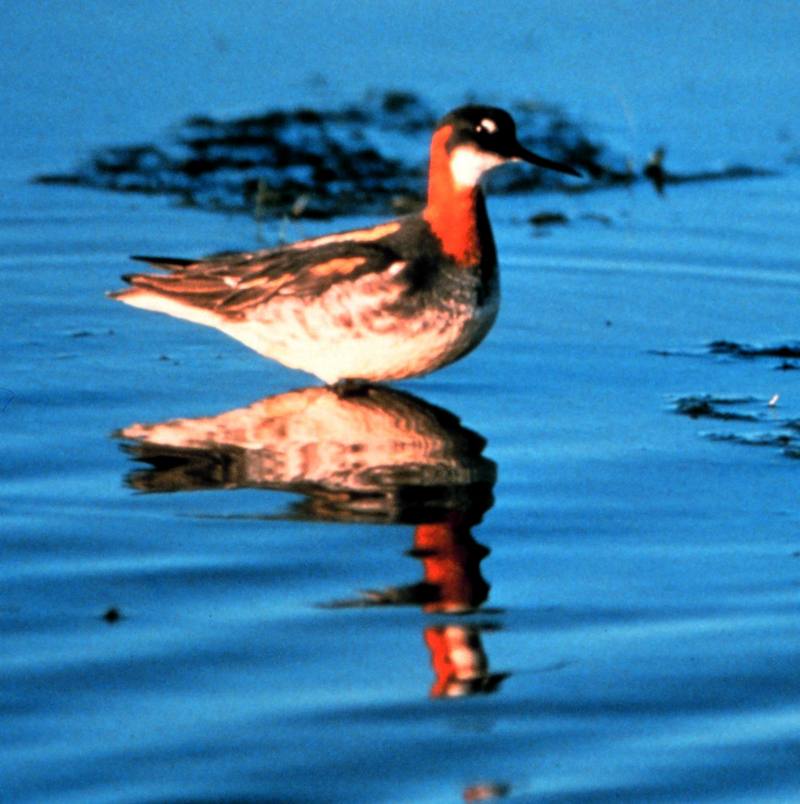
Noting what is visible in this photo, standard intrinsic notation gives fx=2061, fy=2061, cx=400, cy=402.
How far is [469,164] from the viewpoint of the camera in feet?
29.5

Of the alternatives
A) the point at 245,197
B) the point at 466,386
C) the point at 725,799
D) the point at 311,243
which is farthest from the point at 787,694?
the point at 245,197

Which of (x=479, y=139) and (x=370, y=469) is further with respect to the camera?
(x=479, y=139)

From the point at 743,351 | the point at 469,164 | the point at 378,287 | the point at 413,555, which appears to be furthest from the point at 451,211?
the point at 413,555

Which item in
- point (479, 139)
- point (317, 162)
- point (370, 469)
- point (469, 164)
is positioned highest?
point (317, 162)

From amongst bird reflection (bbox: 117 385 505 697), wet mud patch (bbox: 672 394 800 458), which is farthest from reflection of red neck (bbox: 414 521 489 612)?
wet mud patch (bbox: 672 394 800 458)

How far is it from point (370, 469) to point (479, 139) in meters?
2.27

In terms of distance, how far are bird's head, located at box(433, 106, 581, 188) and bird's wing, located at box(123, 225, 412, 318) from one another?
0.50 metres

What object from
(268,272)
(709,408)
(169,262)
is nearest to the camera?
(709,408)

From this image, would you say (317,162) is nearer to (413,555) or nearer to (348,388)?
(348,388)

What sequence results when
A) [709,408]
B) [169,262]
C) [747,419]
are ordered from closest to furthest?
1. [747,419]
2. [709,408]
3. [169,262]

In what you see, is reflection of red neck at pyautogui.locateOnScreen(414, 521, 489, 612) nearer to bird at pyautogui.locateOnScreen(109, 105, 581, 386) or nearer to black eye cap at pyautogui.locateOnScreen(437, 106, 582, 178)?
bird at pyautogui.locateOnScreen(109, 105, 581, 386)

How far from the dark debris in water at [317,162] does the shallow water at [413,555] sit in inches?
63.8

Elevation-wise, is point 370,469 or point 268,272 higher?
point 268,272

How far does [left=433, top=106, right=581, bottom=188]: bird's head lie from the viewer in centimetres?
902
